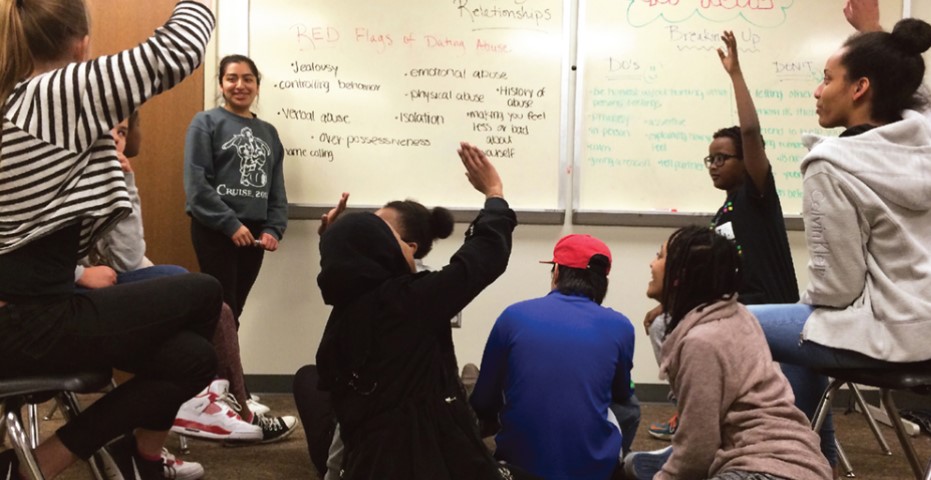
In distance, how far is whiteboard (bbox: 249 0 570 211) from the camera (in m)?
3.85

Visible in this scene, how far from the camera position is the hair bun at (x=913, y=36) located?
192 cm

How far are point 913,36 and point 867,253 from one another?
516mm

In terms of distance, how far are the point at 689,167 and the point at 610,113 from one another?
1.48 feet

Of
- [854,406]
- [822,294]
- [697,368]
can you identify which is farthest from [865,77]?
[854,406]

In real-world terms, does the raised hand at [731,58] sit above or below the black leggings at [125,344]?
above

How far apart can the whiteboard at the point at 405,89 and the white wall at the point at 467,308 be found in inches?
7.3

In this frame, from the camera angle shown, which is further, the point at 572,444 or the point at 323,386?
the point at 572,444

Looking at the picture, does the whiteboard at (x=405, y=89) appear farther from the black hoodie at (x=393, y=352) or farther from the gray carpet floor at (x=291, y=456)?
the black hoodie at (x=393, y=352)

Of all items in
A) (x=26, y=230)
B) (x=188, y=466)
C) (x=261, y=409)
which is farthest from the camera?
(x=261, y=409)

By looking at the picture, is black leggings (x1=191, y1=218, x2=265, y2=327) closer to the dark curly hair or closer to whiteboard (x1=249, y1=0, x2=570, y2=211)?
whiteboard (x1=249, y1=0, x2=570, y2=211)

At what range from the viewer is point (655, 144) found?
3.92 meters

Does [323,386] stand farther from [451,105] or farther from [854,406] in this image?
[854,406]

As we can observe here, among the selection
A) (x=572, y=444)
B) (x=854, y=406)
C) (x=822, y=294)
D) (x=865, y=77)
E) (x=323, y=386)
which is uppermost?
(x=865, y=77)

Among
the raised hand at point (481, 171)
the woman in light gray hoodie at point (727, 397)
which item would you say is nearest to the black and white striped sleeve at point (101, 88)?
the raised hand at point (481, 171)
